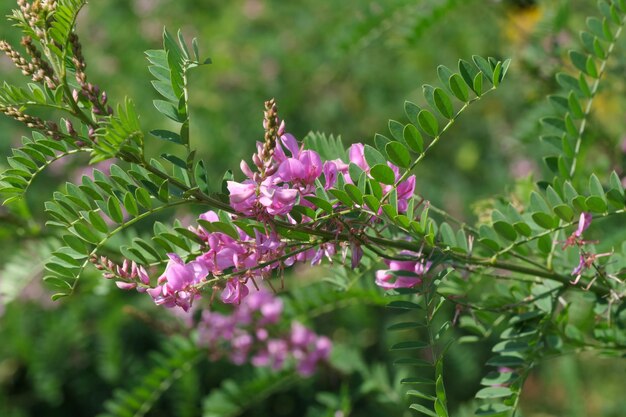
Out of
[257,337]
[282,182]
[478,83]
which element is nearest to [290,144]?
[282,182]

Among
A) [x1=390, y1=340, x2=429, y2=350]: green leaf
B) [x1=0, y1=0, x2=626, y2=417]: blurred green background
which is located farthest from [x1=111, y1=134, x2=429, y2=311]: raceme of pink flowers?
[x1=0, y1=0, x2=626, y2=417]: blurred green background

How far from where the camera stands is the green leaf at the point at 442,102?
1.04 meters

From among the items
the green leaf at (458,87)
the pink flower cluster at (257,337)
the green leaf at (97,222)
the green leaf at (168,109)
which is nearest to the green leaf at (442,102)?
the green leaf at (458,87)

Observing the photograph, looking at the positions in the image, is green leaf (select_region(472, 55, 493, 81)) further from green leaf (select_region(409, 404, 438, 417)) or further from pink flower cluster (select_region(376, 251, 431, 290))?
green leaf (select_region(409, 404, 438, 417))

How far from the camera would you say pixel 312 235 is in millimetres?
974

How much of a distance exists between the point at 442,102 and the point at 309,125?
2.41 meters

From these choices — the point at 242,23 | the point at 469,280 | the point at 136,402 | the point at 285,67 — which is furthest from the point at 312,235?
the point at 242,23

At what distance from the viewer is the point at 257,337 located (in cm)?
205

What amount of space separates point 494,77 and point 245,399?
50.9 inches

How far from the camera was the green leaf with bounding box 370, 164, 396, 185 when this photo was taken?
3.14 ft

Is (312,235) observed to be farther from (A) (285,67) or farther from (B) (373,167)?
(A) (285,67)

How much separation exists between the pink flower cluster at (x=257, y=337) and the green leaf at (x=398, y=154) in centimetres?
107

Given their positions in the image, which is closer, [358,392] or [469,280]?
[469,280]

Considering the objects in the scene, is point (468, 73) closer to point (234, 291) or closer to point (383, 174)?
point (383, 174)
